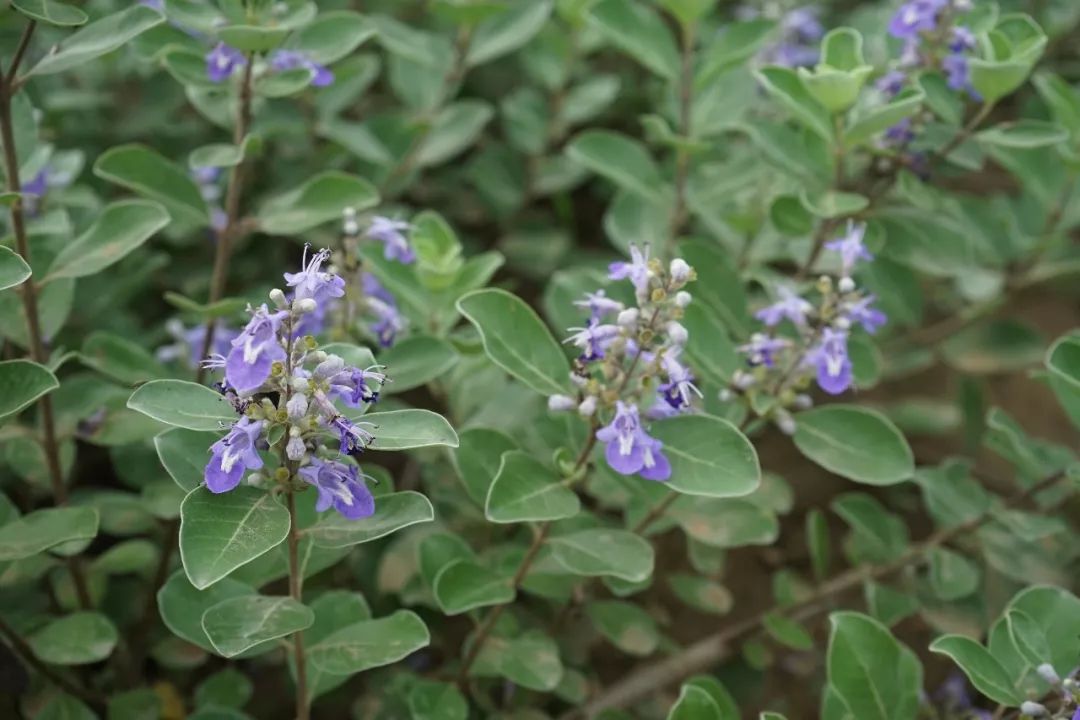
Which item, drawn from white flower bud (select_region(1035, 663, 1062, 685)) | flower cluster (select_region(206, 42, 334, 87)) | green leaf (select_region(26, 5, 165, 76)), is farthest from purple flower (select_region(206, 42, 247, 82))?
white flower bud (select_region(1035, 663, 1062, 685))

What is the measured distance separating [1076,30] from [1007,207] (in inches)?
49.4

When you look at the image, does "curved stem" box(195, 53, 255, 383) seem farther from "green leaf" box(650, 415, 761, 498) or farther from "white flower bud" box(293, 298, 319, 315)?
"green leaf" box(650, 415, 761, 498)

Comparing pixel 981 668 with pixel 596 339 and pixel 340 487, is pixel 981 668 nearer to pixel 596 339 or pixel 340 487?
pixel 596 339

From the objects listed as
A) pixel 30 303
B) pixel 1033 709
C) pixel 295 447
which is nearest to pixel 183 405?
pixel 295 447

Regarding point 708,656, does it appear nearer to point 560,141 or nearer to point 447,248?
point 447,248

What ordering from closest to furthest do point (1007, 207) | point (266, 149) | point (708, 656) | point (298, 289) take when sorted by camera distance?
point (298, 289)
point (708, 656)
point (1007, 207)
point (266, 149)

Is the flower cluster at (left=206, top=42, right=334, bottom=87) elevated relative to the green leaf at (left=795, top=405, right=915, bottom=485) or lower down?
elevated

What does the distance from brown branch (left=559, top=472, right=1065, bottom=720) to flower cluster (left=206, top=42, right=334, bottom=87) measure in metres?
1.63

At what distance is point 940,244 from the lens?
2.72 meters

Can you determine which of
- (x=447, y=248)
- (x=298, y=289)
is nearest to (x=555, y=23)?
(x=447, y=248)

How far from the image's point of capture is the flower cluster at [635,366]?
6.15 ft

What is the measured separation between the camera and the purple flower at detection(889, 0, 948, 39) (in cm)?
248

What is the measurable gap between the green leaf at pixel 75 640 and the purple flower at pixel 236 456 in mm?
837

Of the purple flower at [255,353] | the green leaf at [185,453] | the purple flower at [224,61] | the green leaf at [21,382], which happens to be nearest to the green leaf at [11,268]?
the green leaf at [21,382]
